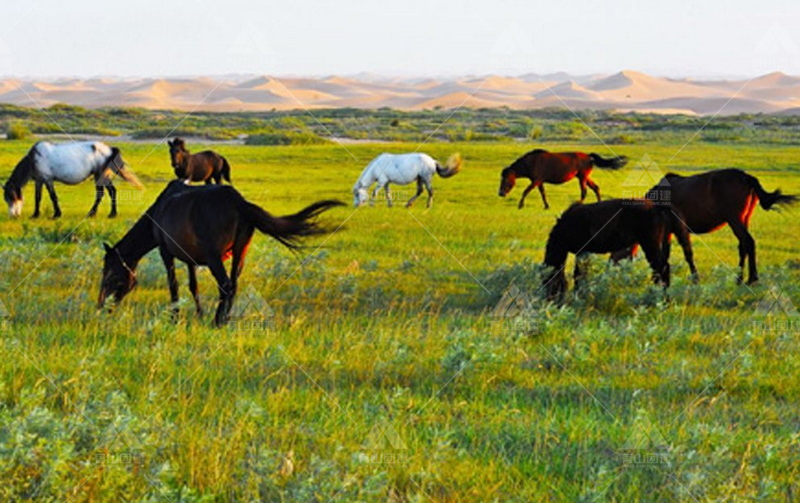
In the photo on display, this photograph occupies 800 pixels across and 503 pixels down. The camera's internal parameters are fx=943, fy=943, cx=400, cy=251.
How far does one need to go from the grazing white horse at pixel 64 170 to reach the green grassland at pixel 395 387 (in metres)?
5.08

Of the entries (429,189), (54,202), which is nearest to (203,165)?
(54,202)

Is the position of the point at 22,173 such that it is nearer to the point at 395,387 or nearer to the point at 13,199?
the point at 13,199

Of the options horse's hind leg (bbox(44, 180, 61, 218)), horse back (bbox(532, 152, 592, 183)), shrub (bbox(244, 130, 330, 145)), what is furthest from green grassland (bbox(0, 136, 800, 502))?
shrub (bbox(244, 130, 330, 145))

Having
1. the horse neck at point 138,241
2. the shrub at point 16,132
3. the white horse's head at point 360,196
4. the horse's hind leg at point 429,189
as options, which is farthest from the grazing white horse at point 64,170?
the shrub at point 16,132

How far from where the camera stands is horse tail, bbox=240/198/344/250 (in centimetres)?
923

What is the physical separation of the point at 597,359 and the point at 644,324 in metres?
1.76

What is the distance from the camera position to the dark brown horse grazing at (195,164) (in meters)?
20.4

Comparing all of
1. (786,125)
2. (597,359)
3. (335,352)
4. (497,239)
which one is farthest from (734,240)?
(786,125)

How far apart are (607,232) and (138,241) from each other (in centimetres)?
549

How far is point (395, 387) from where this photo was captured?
718 cm

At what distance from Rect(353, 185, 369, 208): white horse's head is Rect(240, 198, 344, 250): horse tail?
11.8m

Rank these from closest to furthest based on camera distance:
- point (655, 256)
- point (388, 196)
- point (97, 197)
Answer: point (655, 256) → point (97, 197) → point (388, 196)

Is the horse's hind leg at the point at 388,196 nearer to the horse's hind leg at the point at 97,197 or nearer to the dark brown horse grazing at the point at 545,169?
the dark brown horse grazing at the point at 545,169

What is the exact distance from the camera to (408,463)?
18.0ft
